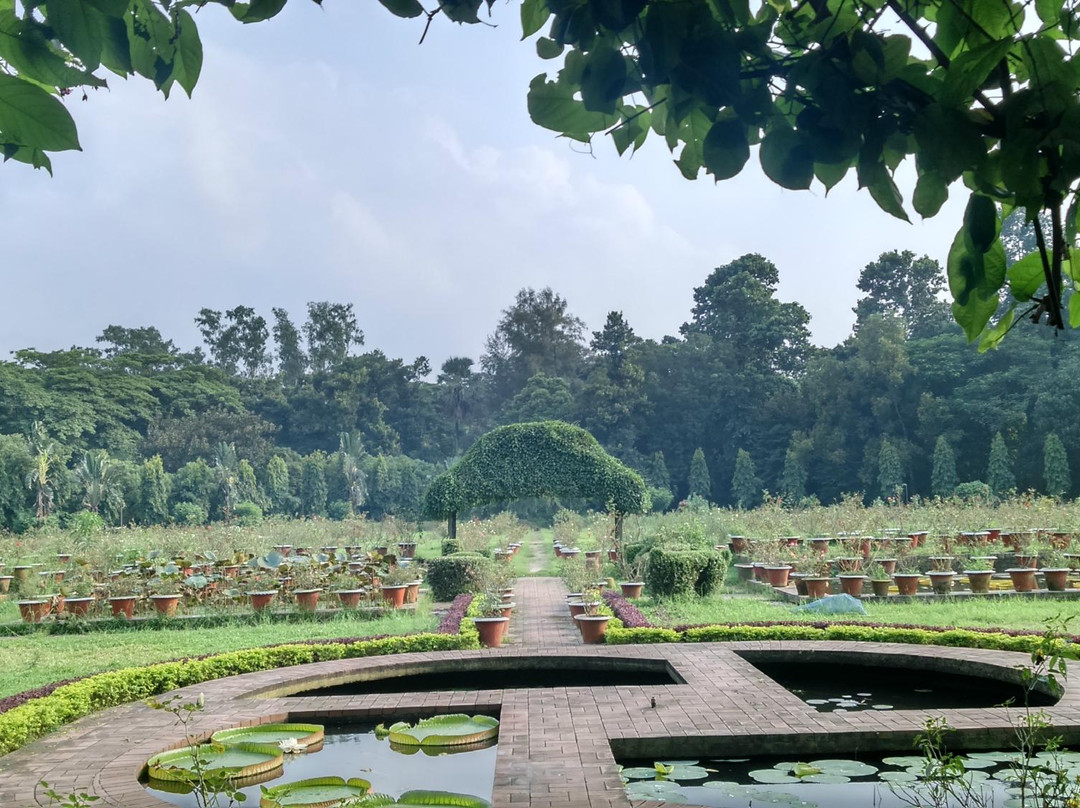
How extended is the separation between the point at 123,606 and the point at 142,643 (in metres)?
1.67

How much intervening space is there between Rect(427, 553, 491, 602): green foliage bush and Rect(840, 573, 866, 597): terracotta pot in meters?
4.74

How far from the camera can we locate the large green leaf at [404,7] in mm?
915

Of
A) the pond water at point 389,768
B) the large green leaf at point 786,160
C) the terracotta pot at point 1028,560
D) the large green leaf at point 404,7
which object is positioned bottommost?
the pond water at point 389,768

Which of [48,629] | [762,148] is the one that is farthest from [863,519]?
[762,148]

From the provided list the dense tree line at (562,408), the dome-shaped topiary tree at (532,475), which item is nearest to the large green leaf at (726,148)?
the dome-shaped topiary tree at (532,475)

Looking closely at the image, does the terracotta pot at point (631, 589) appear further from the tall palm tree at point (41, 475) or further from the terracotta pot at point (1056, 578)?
the tall palm tree at point (41, 475)

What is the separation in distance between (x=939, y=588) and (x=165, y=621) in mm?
9847

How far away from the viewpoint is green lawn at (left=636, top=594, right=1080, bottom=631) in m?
9.62

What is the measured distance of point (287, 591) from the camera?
12078 millimetres

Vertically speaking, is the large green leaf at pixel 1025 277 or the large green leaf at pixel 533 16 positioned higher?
the large green leaf at pixel 533 16

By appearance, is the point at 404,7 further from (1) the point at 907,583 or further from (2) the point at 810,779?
(1) the point at 907,583

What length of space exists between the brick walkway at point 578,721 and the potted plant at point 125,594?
15.9 feet

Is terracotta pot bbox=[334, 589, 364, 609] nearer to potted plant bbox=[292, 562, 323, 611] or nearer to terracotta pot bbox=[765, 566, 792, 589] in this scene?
potted plant bbox=[292, 562, 323, 611]

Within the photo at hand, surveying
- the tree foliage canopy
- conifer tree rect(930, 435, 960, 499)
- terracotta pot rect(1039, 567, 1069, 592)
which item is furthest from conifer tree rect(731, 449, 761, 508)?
terracotta pot rect(1039, 567, 1069, 592)
